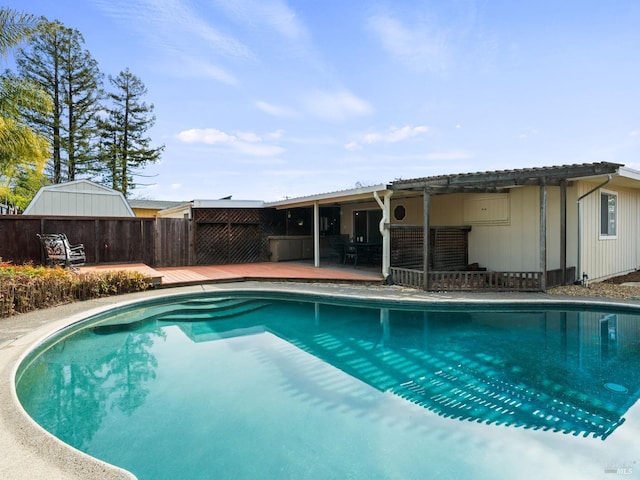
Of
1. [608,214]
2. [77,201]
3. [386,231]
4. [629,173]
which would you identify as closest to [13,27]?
[77,201]

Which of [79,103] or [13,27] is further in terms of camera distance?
[79,103]

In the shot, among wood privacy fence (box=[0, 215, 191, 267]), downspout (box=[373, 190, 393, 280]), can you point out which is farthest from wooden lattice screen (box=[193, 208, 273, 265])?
downspout (box=[373, 190, 393, 280])

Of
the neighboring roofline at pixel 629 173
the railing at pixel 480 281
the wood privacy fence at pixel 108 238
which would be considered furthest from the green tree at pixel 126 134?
the neighboring roofline at pixel 629 173

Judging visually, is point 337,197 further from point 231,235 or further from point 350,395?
point 350,395

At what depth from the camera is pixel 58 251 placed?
936cm

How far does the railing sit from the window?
2746 mm

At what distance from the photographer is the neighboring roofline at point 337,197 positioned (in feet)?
30.0

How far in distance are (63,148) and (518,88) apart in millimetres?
20394

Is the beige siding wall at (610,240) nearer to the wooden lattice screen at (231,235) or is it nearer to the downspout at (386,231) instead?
the downspout at (386,231)

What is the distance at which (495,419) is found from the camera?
345cm

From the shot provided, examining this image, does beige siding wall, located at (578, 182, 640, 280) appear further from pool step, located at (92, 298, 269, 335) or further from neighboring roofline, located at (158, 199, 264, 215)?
neighboring roofline, located at (158, 199, 264, 215)

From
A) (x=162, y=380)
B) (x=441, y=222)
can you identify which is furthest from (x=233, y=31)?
(x=162, y=380)

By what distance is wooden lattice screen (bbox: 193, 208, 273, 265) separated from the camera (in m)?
12.4

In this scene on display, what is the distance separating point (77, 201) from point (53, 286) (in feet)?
25.4
